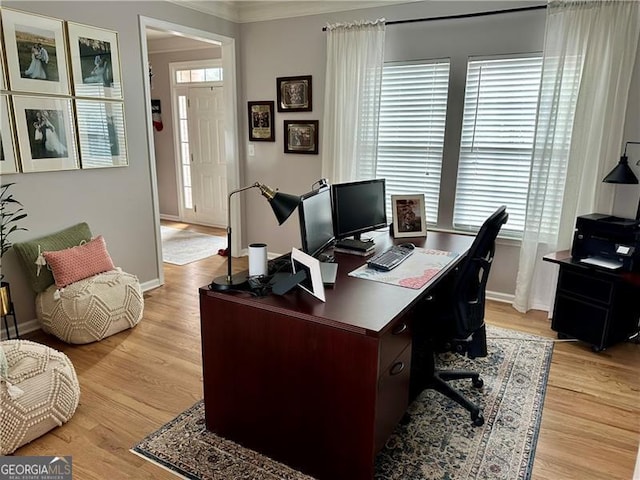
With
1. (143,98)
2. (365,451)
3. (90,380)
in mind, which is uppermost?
(143,98)

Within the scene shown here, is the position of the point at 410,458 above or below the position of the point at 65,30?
below

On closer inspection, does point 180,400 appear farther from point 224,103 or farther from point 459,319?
point 224,103

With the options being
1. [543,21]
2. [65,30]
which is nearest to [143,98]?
[65,30]

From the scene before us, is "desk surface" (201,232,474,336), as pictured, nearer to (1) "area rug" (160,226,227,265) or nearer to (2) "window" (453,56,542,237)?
(2) "window" (453,56,542,237)

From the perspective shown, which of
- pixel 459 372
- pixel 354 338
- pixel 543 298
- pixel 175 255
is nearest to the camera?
pixel 354 338

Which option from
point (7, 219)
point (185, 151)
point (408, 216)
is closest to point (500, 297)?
point (408, 216)

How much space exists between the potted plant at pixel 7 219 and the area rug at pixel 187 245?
6.20 ft

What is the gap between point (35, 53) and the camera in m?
2.88

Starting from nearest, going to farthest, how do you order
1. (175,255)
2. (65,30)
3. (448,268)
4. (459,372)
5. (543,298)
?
(448,268)
(459,372)
(65,30)
(543,298)
(175,255)

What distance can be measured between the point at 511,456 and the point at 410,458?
46cm

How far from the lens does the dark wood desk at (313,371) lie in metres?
1.58

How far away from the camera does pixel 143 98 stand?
363cm

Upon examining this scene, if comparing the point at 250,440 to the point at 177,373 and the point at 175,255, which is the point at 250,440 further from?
the point at 175,255

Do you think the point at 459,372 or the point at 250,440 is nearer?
the point at 250,440
